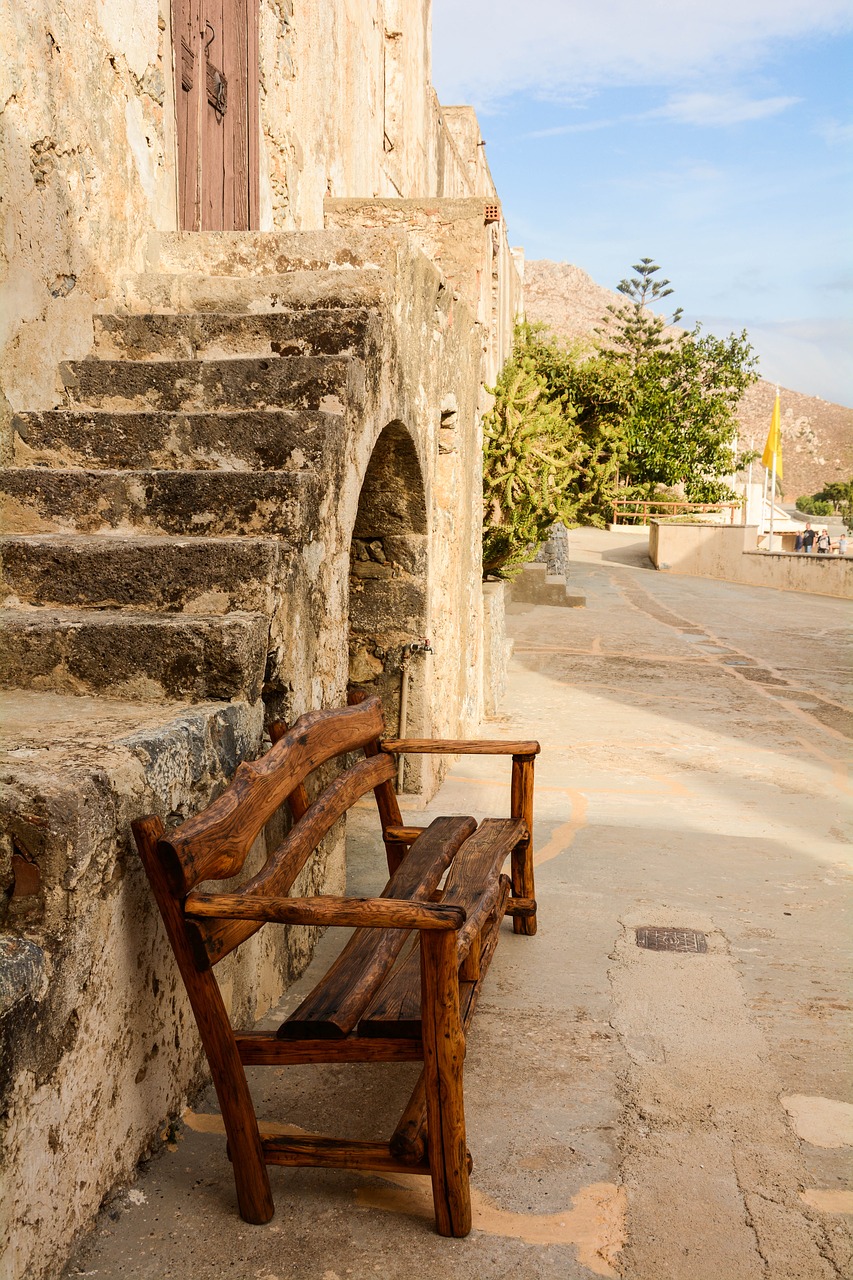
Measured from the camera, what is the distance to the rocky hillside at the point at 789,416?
76.8 meters

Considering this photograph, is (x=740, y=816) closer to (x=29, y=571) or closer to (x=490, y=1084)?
(x=490, y=1084)

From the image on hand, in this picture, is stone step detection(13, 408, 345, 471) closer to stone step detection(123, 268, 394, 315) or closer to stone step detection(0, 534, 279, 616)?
stone step detection(0, 534, 279, 616)

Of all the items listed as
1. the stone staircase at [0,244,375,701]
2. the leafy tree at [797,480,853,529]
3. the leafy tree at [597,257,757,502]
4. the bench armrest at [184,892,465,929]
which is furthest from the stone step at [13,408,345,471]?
the leafy tree at [797,480,853,529]

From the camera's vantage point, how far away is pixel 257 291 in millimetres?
3980

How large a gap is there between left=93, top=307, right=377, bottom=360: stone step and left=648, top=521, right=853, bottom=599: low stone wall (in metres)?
16.7

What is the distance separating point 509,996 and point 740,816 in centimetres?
276

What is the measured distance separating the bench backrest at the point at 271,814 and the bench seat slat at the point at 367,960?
0.62 feet

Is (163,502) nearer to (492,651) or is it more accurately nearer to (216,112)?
(216,112)

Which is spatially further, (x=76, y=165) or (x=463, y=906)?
(x=76, y=165)

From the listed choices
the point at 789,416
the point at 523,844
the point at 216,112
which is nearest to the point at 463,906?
the point at 523,844

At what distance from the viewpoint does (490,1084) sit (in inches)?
98.7

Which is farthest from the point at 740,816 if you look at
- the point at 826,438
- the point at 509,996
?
the point at 826,438

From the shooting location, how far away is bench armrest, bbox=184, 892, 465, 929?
1840 millimetres

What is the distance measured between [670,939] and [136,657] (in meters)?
1.99
